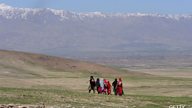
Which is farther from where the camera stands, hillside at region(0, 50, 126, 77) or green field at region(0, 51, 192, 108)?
hillside at region(0, 50, 126, 77)

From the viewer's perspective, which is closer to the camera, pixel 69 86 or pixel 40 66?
pixel 69 86

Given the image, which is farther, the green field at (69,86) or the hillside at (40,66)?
the hillside at (40,66)

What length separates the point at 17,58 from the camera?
286ft

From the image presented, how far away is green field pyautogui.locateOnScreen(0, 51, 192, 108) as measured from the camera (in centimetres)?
3056

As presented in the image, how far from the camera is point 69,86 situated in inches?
2472

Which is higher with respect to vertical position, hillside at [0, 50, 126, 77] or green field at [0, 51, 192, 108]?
hillside at [0, 50, 126, 77]

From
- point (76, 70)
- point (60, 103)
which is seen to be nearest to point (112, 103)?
point (60, 103)

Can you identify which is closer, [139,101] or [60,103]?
[60,103]

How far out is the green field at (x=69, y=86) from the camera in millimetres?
30562

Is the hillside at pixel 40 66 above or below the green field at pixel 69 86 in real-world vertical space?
above

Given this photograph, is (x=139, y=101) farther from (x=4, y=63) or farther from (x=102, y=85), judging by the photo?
(x=4, y=63)

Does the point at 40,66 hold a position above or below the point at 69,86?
above

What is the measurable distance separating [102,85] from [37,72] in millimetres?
40480

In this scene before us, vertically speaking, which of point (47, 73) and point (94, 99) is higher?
point (47, 73)
